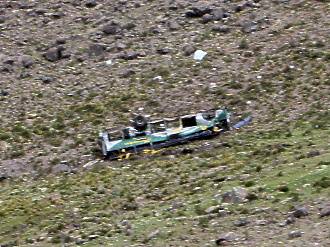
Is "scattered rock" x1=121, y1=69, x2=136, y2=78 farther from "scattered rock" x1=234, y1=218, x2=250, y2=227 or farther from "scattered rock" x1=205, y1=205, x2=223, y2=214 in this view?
"scattered rock" x1=234, y1=218, x2=250, y2=227

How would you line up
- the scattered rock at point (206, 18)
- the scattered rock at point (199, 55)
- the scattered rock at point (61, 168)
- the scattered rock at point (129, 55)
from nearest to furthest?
the scattered rock at point (61, 168) → the scattered rock at point (199, 55) → the scattered rock at point (129, 55) → the scattered rock at point (206, 18)

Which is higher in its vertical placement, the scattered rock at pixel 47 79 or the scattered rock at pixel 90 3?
the scattered rock at pixel 90 3

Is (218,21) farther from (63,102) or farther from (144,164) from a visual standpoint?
(144,164)

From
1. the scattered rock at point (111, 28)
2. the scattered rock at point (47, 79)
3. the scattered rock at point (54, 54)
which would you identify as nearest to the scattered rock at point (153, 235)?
the scattered rock at point (47, 79)

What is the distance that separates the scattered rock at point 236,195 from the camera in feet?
73.0

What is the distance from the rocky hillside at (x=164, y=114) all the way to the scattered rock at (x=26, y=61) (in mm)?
102

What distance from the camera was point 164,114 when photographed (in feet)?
107

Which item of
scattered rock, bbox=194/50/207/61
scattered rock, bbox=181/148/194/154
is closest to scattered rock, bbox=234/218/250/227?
scattered rock, bbox=181/148/194/154

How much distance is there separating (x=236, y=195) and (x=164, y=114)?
10395mm

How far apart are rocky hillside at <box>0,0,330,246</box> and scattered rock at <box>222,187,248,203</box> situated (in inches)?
1.2

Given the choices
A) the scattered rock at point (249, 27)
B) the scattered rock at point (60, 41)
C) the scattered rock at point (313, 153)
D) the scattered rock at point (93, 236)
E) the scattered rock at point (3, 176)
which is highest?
the scattered rock at point (93, 236)

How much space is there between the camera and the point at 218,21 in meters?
37.8

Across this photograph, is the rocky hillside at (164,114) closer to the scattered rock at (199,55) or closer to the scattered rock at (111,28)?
the scattered rock at (111,28)

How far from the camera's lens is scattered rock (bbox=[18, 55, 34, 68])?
36438 mm
